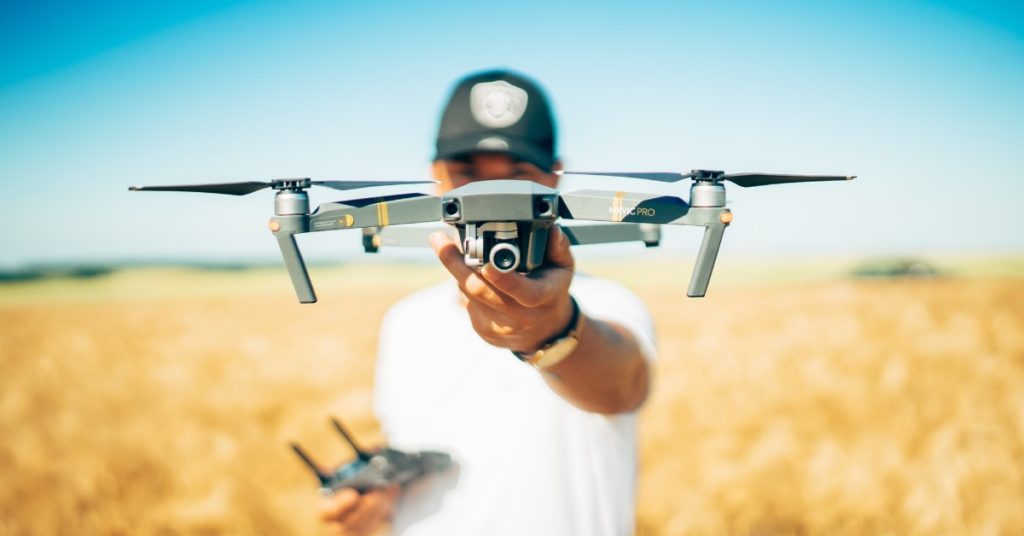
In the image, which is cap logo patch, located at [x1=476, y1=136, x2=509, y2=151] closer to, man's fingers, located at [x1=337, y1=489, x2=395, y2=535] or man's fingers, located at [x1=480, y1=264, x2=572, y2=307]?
man's fingers, located at [x1=480, y1=264, x2=572, y2=307]

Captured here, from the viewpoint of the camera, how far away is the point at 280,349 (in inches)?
518

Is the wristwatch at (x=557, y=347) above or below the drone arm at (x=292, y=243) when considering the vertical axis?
below

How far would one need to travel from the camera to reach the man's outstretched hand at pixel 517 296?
204 centimetres

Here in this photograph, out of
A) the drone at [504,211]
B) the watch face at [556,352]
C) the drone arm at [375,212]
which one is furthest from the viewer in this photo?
the watch face at [556,352]

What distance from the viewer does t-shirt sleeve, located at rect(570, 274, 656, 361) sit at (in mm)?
3469

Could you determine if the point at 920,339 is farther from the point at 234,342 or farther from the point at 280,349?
the point at 234,342

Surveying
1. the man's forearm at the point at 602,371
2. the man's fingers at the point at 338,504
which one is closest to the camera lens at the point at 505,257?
the man's forearm at the point at 602,371

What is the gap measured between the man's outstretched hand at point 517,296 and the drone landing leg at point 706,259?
49 cm

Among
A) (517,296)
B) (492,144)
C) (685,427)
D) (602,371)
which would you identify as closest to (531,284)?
(517,296)

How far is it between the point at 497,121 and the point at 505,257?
141 centimetres

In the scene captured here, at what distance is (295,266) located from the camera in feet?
6.93

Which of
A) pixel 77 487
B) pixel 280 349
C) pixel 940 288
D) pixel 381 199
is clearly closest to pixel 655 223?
pixel 381 199

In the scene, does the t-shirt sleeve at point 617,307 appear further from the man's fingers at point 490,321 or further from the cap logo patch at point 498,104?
the cap logo patch at point 498,104

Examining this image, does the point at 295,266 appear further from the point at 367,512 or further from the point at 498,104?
the point at 367,512
